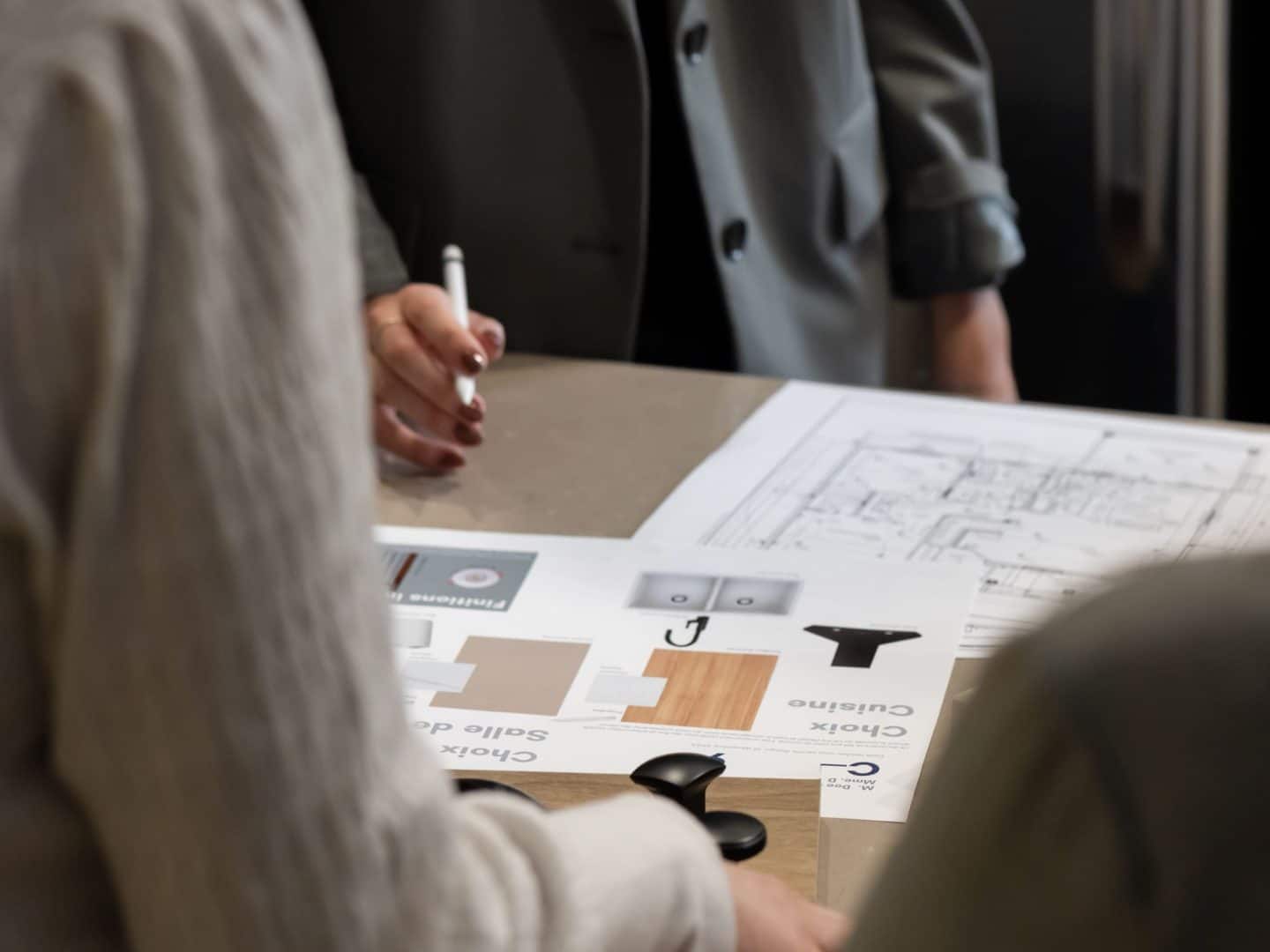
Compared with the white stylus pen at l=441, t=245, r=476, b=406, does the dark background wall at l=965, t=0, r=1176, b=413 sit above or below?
below

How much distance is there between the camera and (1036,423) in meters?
1.22

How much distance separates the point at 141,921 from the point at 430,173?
3.74ft

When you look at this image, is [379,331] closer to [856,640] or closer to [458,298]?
[458,298]

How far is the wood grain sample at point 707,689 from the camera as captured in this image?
0.81m

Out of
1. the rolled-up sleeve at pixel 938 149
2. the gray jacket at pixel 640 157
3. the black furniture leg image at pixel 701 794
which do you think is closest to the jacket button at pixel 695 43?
the gray jacket at pixel 640 157

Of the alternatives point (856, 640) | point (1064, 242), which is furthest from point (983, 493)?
point (1064, 242)

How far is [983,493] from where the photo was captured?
42.9 inches

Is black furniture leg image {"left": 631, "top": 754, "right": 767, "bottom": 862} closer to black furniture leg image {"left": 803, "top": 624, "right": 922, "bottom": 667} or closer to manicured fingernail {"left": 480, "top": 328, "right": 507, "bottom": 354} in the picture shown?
black furniture leg image {"left": 803, "top": 624, "right": 922, "bottom": 667}

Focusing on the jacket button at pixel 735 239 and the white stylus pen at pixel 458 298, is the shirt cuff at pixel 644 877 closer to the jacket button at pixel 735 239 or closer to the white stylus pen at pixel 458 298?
the white stylus pen at pixel 458 298

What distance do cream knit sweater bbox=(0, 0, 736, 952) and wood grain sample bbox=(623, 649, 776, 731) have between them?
382mm

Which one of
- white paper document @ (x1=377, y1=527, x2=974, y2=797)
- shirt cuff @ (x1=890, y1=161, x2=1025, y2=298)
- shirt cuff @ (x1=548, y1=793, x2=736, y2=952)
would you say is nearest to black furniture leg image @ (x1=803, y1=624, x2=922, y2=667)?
white paper document @ (x1=377, y1=527, x2=974, y2=797)

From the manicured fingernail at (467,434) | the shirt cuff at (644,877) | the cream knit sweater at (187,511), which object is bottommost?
the manicured fingernail at (467,434)

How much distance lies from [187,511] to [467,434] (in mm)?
Answer: 796

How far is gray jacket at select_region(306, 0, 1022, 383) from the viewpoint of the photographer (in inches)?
55.8
